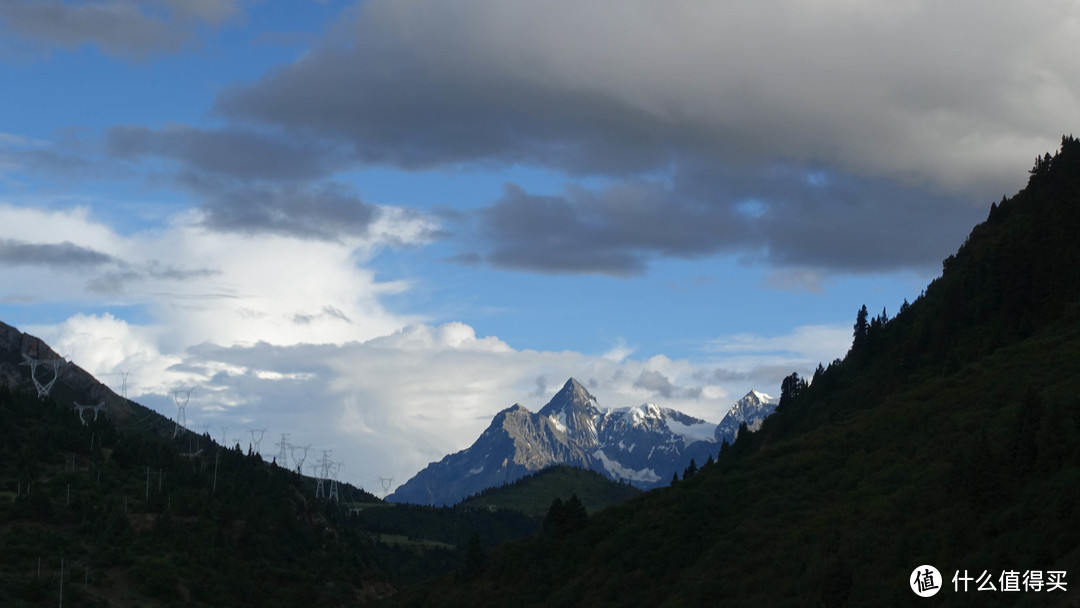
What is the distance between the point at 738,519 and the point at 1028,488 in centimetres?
5267

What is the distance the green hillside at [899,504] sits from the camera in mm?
93375

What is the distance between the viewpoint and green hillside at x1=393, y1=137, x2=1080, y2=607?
93.4m

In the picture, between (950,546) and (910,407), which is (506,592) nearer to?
(910,407)

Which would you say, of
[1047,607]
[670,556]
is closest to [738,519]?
[670,556]

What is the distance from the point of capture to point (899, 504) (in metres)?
117
